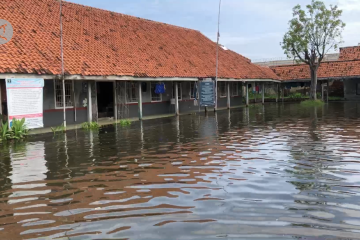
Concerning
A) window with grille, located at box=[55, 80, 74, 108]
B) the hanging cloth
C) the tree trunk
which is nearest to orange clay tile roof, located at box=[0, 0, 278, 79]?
the hanging cloth

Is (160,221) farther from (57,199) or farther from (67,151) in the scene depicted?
(67,151)

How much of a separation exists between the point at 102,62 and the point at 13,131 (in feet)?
18.6

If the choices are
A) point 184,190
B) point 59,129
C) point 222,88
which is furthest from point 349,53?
point 184,190

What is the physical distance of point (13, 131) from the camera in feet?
40.0

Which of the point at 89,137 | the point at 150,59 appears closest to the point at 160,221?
the point at 89,137

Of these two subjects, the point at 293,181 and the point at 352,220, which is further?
the point at 293,181

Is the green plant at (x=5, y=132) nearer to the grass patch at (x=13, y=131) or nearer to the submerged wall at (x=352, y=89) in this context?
the grass patch at (x=13, y=131)

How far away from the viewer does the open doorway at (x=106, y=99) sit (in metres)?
19.1

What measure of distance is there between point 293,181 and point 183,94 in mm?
18021

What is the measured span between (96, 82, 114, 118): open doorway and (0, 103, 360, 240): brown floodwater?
28.1 feet

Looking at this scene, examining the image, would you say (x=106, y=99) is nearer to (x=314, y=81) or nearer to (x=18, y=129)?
(x=18, y=129)

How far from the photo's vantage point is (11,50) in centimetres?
1326

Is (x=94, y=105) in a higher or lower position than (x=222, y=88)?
lower

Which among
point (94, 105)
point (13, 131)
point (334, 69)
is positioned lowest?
point (13, 131)
